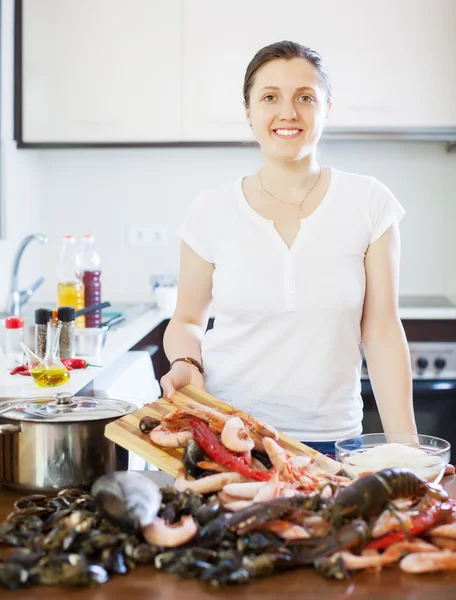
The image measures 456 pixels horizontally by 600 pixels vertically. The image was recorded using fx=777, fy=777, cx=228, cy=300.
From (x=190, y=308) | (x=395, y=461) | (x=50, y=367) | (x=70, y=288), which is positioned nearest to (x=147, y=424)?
(x=395, y=461)

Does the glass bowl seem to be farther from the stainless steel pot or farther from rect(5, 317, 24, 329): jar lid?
rect(5, 317, 24, 329): jar lid

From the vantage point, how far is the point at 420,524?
34.8 inches

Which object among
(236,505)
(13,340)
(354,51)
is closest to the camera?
(236,505)

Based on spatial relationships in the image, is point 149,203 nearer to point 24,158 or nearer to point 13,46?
point 24,158

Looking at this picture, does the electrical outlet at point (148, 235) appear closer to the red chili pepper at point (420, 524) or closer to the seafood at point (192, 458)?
the seafood at point (192, 458)

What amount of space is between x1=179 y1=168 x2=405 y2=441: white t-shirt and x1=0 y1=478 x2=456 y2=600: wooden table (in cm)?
73

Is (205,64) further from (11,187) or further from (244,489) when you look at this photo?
(244,489)

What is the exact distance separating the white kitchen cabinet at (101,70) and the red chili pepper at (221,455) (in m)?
2.28

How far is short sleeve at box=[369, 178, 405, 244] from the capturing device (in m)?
1.56

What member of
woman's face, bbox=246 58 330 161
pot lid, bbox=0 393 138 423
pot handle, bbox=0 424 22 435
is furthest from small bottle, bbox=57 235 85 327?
pot handle, bbox=0 424 22 435

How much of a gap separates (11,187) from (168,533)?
2585 mm

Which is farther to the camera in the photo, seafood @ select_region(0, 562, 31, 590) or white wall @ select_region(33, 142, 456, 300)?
white wall @ select_region(33, 142, 456, 300)

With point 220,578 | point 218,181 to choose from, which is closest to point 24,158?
point 218,181

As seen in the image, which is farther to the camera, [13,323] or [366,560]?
[13,323]
